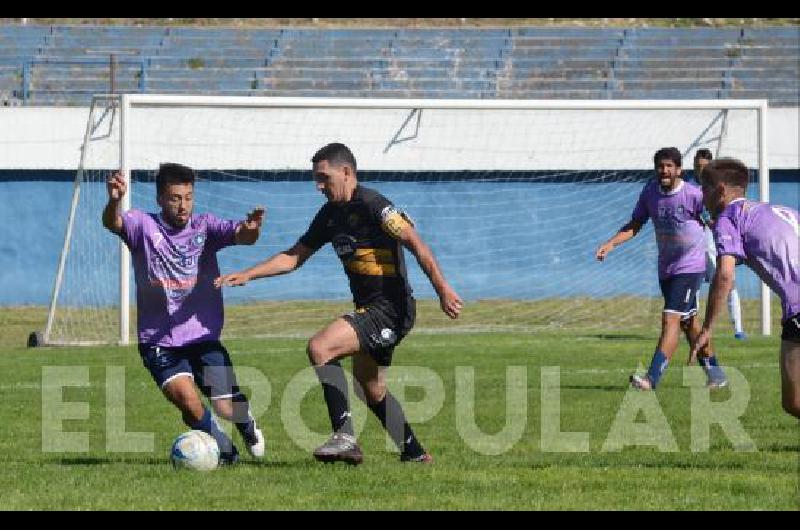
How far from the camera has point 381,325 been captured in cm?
950

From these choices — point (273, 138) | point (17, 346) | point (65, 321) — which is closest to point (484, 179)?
point (273, 138)

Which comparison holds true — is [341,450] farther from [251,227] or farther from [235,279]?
[251,227]

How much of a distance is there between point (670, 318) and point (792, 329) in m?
5.01

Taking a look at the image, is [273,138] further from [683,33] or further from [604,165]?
[683,33]

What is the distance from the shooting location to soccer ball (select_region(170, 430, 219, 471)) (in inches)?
367

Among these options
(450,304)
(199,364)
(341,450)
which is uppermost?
(450,304)

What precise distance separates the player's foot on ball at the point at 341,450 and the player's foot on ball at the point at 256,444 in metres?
0.76

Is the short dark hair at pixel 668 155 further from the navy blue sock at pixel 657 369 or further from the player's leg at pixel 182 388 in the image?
the player's leg at pixel 182 388

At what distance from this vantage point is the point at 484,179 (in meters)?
29.6

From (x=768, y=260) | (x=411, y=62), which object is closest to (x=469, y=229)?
(x=411, y=62)

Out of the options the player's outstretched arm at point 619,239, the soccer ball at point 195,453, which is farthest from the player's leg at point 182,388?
the player's outstretched arm at point 619,239

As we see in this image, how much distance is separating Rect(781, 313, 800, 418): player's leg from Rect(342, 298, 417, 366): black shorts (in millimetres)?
2188

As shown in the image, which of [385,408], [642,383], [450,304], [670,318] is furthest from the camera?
[670,318]

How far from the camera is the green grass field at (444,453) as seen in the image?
8.12m
